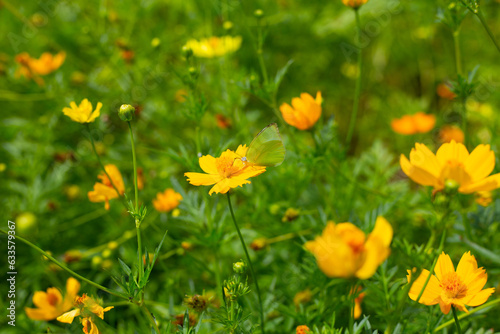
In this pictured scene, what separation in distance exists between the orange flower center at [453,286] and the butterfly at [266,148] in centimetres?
40

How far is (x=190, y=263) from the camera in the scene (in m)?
1.25

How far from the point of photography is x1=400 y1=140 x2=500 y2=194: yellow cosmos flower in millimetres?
653

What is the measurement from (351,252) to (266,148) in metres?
0.37

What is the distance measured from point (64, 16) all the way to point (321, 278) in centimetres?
201

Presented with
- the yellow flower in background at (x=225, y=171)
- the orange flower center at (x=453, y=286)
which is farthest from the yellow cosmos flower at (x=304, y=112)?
the orange flower center at (x=453, y=286)

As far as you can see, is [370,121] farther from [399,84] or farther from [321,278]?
[321,278]

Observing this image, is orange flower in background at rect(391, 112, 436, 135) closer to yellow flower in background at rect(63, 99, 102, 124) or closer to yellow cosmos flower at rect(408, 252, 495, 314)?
yellow cosmos flower at rect(408, 252, 495, 314)

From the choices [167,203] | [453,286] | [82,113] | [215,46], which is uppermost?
[82,113]

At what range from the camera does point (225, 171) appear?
868 mm

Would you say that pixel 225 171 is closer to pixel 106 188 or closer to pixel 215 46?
pixel 106 188

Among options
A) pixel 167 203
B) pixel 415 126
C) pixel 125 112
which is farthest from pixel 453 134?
pixel 125 112

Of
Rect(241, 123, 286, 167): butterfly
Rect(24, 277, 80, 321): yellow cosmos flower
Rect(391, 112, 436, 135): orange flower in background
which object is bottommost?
Rect(24, 277, 80, 321): yellow cosmos flower

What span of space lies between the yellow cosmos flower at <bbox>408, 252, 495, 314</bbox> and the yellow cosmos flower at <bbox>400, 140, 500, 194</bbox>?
20 centimetres

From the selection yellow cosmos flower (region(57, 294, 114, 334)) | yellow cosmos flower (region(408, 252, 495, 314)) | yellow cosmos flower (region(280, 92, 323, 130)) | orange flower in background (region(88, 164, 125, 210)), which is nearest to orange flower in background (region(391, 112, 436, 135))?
yellow cosmos flower (region(280, 92, 323, 130))
